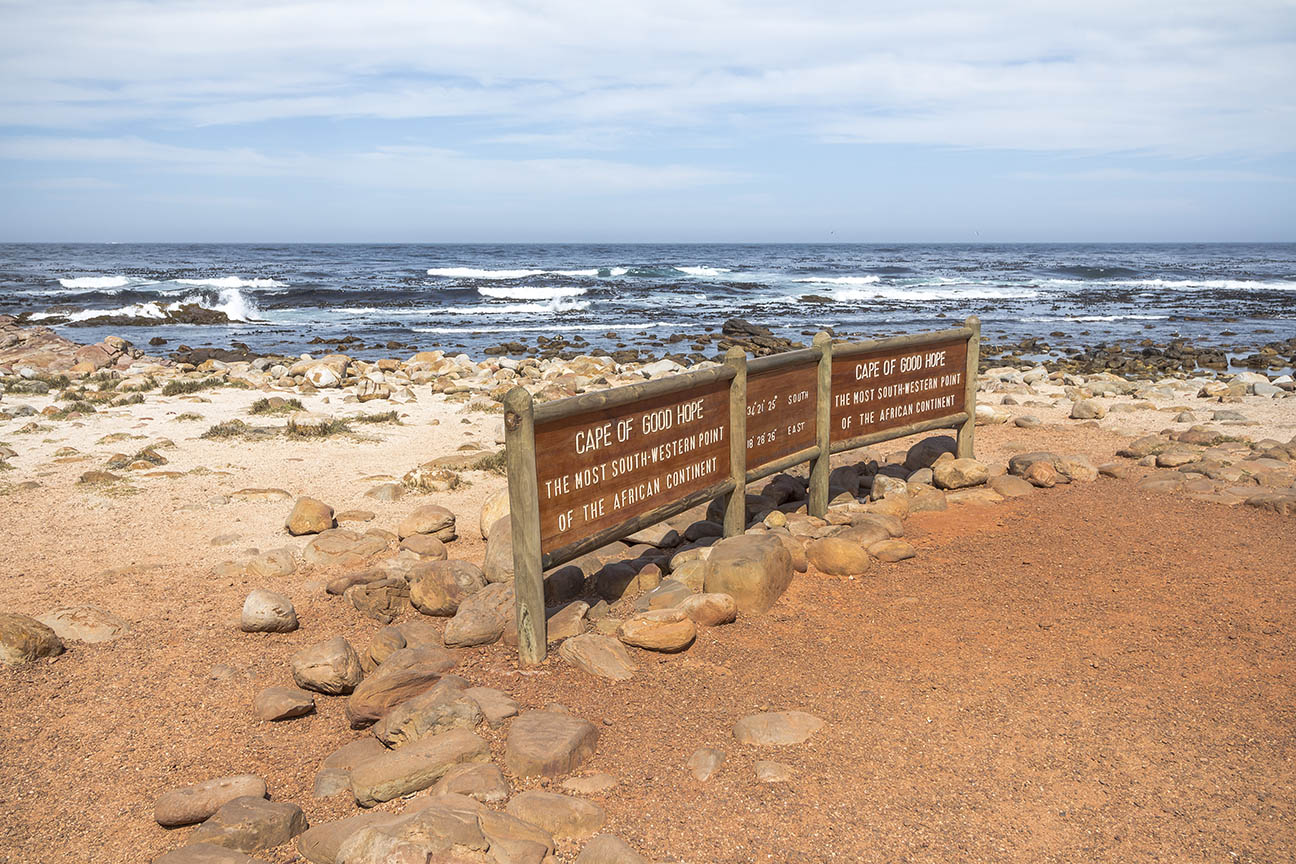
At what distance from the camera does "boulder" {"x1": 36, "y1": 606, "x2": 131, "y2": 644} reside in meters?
5.72

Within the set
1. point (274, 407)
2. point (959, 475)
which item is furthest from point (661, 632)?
point (274, 407)

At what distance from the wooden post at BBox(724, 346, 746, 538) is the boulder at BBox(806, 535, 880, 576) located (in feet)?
1.96

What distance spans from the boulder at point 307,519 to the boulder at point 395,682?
338 centimetres

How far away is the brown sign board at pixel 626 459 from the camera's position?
4.99m

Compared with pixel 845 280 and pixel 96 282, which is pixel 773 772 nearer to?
pixel 845 280

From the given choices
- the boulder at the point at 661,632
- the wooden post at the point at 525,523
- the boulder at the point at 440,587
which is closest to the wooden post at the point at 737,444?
the boulder at the point at 661,632

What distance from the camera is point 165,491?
30.5ft

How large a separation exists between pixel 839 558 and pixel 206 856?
12.8 feet

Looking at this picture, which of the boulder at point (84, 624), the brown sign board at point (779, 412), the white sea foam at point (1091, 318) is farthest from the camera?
the white sea foam at point (1091, 318)

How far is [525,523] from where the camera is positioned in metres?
4.82

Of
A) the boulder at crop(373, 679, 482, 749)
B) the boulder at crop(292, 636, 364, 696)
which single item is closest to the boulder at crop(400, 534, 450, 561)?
the boulder at crop(292, 636, 364, 696)

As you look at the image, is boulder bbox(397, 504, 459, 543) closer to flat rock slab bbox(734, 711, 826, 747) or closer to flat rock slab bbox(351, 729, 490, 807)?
flat rock slab bbox(351, 729, 490, 807)

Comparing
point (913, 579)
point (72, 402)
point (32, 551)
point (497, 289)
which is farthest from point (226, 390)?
point (497, 289)

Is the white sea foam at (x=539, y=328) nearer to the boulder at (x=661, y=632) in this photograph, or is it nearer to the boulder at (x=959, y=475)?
the boulder at (x=959, y=475)
